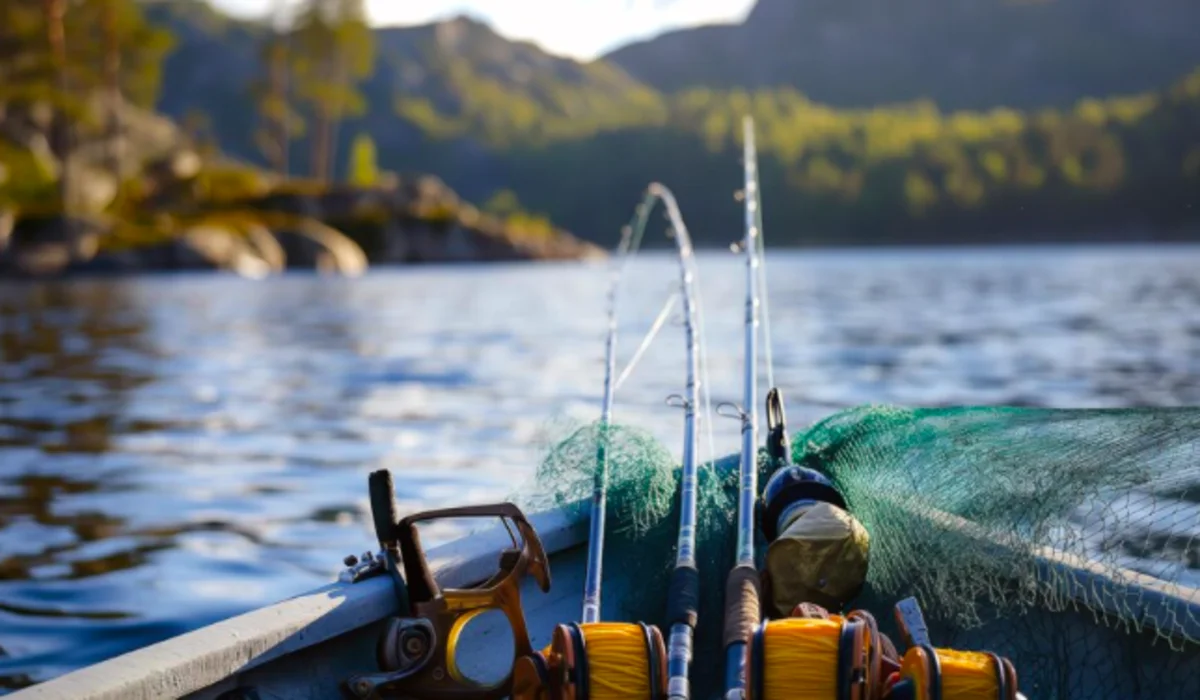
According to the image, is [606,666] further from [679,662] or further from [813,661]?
[813,661]

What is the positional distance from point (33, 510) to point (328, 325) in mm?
20245

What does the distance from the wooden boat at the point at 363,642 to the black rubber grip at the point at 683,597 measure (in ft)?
2.11

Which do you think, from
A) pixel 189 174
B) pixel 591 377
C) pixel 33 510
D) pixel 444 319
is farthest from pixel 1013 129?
pixel 33 510

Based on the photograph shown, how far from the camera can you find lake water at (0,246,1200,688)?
321 inches

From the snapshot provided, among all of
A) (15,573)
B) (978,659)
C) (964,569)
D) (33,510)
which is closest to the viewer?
(978,659)

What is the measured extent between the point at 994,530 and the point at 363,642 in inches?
78.8

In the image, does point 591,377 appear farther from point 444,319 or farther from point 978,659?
point 978,659

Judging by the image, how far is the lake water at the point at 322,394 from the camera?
321 inches

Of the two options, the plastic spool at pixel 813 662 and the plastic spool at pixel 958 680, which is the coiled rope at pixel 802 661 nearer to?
the plastic spool at pixel 813 662

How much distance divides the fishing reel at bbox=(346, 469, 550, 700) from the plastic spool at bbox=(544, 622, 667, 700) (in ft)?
0.88

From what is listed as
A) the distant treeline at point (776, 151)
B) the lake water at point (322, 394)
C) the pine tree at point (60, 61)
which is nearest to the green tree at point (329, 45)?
the distant treeline at point (776, 151)

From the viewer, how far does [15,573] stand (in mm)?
7988

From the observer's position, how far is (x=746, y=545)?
425 centimetres

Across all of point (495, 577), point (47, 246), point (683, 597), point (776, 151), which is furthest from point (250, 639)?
point (776, 151)
